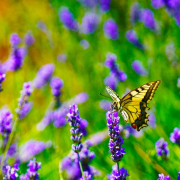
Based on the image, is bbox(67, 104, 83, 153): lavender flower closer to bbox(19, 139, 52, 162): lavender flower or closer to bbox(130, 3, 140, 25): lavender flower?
bbox(19, 139, 52, 162): lavender flower

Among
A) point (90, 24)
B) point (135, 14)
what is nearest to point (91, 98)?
point (90, 24)

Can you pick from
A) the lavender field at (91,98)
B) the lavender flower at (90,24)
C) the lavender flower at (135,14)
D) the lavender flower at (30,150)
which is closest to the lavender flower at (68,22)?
the lavender field at (91,98)

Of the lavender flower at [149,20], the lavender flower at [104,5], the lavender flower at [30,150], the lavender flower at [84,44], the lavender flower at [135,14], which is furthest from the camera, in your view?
the lavender flower at [104,5]

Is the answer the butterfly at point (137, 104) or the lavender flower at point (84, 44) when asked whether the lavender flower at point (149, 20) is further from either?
the butterfly at point (137, 104)

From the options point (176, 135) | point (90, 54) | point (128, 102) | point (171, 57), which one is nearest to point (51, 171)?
point (128, 102)

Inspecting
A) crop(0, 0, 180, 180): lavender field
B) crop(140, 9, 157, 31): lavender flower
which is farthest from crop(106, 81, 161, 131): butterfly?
crop(140, 9, 157, 31): lavender flower
